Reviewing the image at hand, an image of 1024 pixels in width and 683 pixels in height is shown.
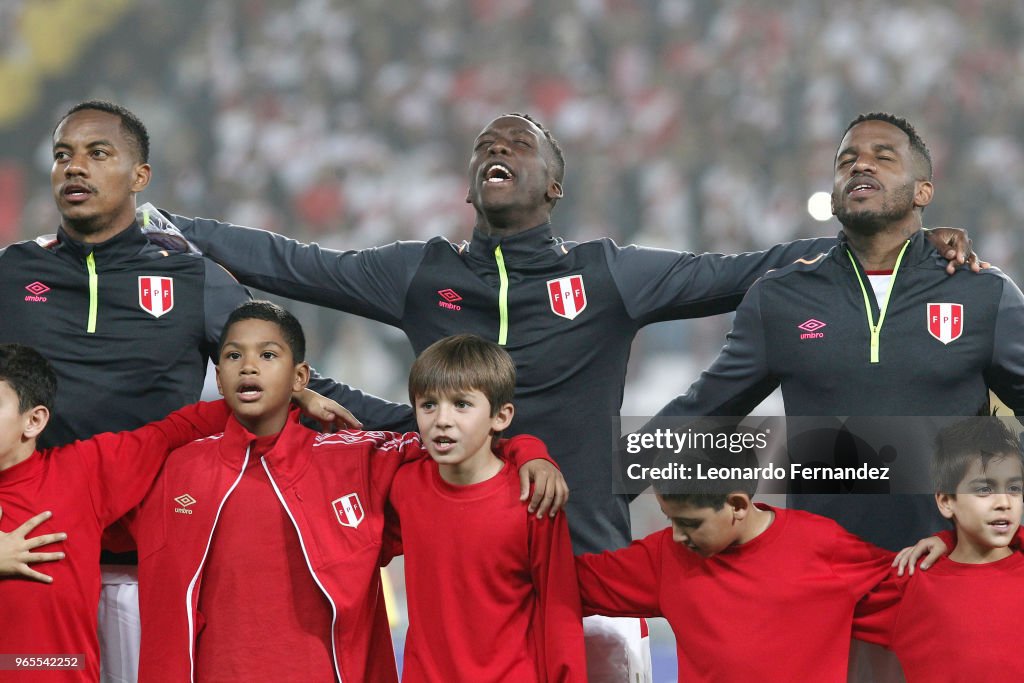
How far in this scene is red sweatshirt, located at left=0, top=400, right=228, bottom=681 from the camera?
2689 millimetres

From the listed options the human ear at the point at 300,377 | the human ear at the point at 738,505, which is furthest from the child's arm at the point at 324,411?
the human ear at the point at 738,505

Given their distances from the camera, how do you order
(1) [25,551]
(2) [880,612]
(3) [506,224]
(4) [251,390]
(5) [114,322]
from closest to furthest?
(2) [880,612], (1) [25,551], (4) [251,390], (5) [114,322], (3) [506,224]

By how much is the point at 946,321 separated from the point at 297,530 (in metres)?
1.66

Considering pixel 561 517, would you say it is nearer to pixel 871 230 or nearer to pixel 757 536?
pixel 757 536

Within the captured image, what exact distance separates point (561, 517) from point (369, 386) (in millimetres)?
4061

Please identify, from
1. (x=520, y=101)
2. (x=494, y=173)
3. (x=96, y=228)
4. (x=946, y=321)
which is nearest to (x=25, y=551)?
(x=96, y=228)

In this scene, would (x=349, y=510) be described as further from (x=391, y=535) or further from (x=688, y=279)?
(x=688, y=279)

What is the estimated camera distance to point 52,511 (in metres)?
2.74

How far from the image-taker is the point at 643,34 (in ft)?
24.3

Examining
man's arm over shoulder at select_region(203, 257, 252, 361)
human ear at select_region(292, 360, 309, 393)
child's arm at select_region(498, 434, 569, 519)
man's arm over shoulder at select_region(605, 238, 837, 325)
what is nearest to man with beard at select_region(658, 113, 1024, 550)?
man's arm over shoulder at select_region(605, 238, 837, 325)

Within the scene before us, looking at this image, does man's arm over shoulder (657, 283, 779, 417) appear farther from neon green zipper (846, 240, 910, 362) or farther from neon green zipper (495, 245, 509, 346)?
neon green zipper (495, 245, 509, 346)

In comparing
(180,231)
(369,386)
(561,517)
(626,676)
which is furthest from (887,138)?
(369,386)

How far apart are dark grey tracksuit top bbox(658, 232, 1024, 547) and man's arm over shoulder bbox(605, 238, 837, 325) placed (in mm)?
131

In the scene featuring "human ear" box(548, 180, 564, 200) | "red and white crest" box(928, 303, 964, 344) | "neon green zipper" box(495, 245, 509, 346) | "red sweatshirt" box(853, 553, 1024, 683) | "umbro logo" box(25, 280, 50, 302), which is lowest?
"red sweatshirt" box(853, 553, 1024, 683)
